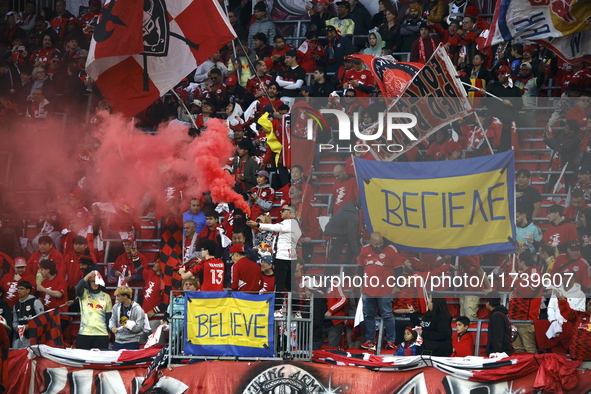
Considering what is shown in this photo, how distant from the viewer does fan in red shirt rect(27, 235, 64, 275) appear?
1433cm

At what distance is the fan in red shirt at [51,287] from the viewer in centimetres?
1364

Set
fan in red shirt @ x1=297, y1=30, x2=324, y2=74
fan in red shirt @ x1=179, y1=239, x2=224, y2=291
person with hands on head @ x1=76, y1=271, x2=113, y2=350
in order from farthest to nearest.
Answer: fan in red shirt @ x1=297, y1=30, x2=324, y2=74 → person with hands on head @ x1=76, y1=271, x2=113, y2=350 → fan in red shirt @ x1=179, y1=239, x2=224, y2=291

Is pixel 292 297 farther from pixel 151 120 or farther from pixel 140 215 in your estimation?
pixel 151 120

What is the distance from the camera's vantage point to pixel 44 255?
14.5 m

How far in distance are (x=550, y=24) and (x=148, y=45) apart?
5.66 meters

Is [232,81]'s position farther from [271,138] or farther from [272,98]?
[271,138]

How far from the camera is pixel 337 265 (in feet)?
39.9

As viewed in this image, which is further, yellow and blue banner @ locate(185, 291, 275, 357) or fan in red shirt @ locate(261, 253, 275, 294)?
fan in red shirt @ locate(261, 253, 275, 294)

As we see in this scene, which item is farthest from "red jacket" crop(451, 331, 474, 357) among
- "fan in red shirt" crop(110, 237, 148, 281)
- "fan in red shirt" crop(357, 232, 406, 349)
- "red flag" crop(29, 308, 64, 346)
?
"red flag" crop(29, 308, 64, 346)

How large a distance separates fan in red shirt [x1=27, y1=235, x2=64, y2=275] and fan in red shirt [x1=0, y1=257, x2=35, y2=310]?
0.28 metres

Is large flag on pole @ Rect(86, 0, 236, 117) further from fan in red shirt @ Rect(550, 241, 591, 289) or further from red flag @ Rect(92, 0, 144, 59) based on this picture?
fan in red shirt @ Rect(550, 241, 591, 289)

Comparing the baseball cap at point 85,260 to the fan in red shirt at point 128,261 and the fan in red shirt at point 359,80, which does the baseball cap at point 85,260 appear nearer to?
the fan in red shirt at point 128,261

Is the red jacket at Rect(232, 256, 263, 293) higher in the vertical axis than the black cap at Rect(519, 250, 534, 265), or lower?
lower

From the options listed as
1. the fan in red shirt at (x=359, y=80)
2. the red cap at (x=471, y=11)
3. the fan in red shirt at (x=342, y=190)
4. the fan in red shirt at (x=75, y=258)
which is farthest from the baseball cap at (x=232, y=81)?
the fan in red shirt at (x=342, y=190)
